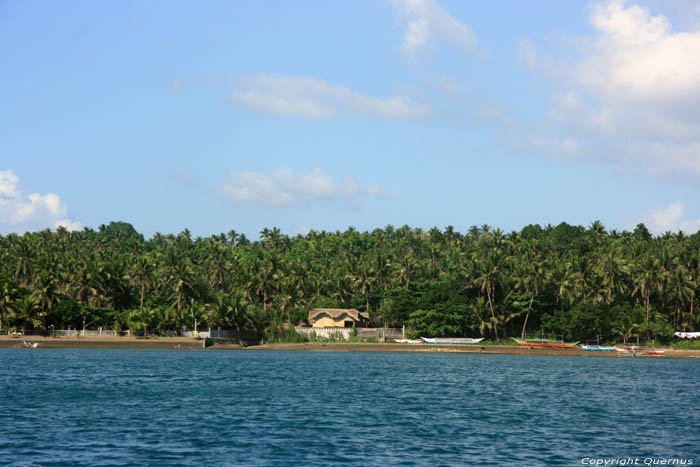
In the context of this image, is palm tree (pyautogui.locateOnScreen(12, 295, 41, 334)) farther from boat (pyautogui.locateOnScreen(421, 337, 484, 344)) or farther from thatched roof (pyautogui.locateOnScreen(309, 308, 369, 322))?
boat (pyautogui.locateOnScreen(421, 337, 484, 344))

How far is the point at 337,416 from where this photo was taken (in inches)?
1673

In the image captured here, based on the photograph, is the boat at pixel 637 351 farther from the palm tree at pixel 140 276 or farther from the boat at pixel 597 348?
the palm tree at pixel 140 276

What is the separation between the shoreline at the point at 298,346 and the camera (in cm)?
11131

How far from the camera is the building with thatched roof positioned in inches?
5069

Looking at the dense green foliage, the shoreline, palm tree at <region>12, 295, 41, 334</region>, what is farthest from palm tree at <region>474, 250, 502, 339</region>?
palm tree at <region>12, 295, 41, 334</region>

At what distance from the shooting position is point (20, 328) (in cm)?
11281

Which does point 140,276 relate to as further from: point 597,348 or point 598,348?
point 598,348

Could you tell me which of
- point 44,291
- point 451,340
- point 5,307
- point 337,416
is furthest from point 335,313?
point 337,416

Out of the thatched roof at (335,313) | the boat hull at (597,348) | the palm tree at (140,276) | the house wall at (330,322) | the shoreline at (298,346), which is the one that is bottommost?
the shoreline at (298,346)

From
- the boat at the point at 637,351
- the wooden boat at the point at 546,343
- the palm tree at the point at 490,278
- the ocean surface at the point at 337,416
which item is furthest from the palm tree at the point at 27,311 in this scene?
the boat at the point at 637,351

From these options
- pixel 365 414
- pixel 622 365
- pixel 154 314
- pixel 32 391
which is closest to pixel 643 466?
pixel 365 414

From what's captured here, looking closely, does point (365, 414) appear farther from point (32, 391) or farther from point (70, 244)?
point (70, 244)

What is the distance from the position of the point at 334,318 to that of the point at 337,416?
283 feet

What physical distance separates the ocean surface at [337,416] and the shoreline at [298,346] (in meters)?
33.4
